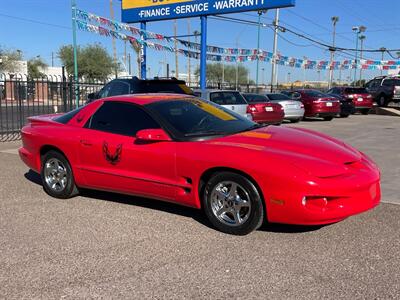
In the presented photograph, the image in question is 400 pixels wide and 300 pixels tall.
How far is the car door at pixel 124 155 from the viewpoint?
4957mm

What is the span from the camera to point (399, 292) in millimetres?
3371

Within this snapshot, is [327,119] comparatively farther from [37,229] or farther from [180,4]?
[37,229]

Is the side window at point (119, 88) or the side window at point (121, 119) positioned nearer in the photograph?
the side window at point (121, 119)

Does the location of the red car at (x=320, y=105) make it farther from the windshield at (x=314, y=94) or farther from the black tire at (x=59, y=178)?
the black tire at (x=59, y=178)

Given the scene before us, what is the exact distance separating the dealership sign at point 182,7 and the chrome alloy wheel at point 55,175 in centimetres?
1019

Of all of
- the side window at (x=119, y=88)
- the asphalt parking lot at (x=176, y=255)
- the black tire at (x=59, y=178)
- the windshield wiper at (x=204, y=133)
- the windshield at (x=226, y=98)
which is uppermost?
the side window at (x=119, y=88)

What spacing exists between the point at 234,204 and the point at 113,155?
1680 mm

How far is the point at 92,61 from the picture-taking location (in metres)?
58.1

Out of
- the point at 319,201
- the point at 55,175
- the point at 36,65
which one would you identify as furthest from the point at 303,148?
the point at 36,65

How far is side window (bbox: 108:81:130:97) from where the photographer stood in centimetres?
980

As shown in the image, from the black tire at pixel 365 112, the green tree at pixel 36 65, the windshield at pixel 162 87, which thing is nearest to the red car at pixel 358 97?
the black tire at pixel 365 112

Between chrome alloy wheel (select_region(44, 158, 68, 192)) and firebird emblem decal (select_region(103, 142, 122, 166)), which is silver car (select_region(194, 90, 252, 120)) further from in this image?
firebird emblem decal (select_region(103, 142, 122, 166))

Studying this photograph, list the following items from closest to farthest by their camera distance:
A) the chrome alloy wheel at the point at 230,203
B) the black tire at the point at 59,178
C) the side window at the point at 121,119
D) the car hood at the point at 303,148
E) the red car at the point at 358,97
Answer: the car hood at the point at 303,148 < the chrome alloy wheel at the point at 230,203 < the side window at the point at 121,119 < the black tire at the point at 59,178 < the red car at the point at 358,97

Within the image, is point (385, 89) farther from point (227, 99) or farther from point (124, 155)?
point (124, 155)
